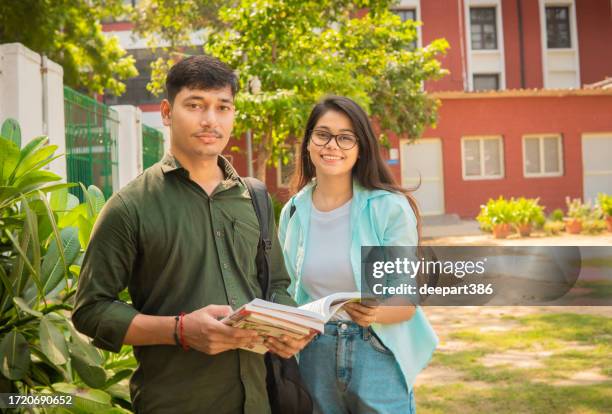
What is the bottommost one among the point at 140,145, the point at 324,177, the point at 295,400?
the point at 295,400

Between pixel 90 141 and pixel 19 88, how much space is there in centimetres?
254

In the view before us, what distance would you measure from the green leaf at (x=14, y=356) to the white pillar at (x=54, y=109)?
2945 millimetres

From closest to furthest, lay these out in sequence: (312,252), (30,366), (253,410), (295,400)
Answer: (253,410), (295,400), (312,252), (30,366)

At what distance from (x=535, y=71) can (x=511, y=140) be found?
5.00 m

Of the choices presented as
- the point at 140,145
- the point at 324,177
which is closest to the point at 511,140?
the point at 140,145

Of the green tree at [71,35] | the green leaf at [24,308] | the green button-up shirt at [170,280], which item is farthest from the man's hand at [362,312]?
the green tree at [71,35]

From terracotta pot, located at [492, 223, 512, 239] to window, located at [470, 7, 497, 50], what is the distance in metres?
11.2

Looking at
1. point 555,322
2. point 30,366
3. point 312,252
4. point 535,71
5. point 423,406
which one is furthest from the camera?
point 535,71

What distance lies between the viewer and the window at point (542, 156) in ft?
74.8

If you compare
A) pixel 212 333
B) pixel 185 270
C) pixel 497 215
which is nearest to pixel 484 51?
pixel 497 215

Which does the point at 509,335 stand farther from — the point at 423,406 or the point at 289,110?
the point at 289,110

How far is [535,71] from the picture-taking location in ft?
85.7

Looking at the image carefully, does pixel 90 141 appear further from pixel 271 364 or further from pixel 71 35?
pixel 71 35

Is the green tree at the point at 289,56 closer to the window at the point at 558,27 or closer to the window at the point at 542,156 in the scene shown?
the window at the point at 542,156
